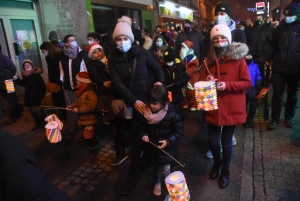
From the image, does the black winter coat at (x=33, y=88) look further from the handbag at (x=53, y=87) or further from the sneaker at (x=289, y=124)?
the sneaker at (x=289, y=124)

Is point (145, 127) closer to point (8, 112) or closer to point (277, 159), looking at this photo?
point (277, 159)

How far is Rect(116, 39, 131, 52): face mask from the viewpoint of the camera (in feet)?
11.1

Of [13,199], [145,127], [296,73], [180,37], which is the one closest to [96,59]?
[145,127]

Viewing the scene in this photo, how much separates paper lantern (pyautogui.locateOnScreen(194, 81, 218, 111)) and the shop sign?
19.0 metres

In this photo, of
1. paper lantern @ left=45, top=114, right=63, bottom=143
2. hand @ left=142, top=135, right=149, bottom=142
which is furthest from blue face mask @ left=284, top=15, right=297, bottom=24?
paper lantern @ left=45, top=114, right=63, bottom=143

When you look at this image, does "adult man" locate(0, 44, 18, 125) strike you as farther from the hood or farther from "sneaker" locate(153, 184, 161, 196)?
the hood

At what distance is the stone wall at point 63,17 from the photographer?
8.59 metres

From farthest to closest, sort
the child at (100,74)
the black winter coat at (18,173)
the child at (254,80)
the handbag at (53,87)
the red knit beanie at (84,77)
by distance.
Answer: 1. the handbag at (53,87)
2. the child at (254,80)
3. the red knit beanie at (84,77)
4. the child at (100,74)
5. the black winter coat at (18,173)

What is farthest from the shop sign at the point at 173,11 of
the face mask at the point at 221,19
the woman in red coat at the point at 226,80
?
the woman in red coat at the point at 226,80

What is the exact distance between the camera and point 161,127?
121 inches

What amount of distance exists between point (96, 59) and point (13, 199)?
126 inches

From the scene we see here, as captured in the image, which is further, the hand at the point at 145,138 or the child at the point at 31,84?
the child at the point at 31,84

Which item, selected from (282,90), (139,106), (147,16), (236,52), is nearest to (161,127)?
(139,106)

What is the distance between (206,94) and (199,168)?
1585 millimetres
